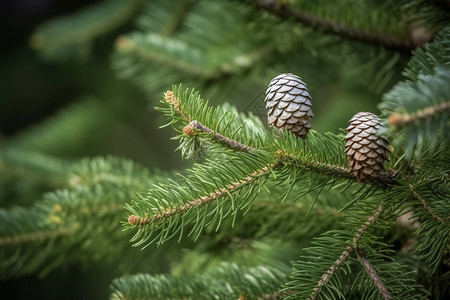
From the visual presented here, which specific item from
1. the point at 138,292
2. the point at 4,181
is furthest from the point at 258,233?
the point at 4,181

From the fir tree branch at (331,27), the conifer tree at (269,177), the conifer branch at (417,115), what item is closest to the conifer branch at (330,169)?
the conifer tree at (269,177)

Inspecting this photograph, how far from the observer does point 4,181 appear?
1.35 m

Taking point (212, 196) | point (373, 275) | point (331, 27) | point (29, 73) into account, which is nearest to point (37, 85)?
point (29, 73)

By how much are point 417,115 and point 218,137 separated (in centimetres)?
22

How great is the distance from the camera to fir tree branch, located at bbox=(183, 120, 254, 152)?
492mm

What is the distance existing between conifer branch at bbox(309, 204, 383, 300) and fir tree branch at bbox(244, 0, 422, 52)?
423mm

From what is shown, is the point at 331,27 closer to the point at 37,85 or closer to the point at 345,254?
the point at 345,254

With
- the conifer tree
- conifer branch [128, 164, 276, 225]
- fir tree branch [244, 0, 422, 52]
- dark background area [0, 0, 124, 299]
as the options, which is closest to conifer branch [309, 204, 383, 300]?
the conifer tree

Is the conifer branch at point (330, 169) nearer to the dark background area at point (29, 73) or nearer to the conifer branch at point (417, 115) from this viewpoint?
the conifer branch at point (417, 115)

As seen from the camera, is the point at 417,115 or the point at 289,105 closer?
the point at 417,115

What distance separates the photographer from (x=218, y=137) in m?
0.51

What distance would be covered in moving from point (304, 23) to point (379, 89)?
269mm

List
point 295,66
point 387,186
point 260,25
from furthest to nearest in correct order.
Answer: point 295,66 → point 260,25 → point 387,186

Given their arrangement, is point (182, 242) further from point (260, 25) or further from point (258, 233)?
point (260, 25)
